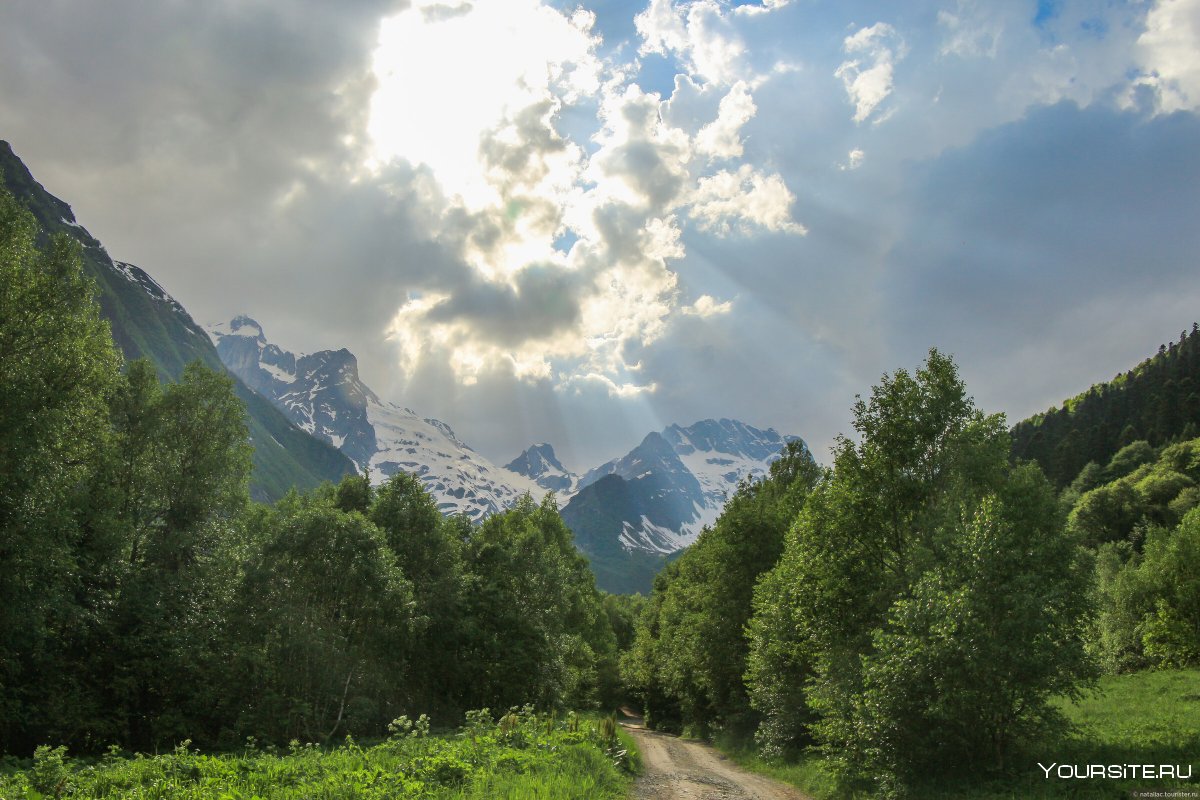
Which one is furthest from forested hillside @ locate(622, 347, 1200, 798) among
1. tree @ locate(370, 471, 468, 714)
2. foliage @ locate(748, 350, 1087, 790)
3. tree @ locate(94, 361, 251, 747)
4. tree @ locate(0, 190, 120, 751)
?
tree @ locate(0, 190, 120, 751)

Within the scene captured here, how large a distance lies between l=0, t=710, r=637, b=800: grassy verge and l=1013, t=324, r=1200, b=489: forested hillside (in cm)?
14045

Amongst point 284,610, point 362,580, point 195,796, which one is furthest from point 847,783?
point 284,610

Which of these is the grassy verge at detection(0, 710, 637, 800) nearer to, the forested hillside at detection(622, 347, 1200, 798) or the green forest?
the green forest

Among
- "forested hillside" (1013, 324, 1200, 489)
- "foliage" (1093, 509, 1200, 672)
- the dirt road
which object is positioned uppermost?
"forested hillside" (1013, 324, 1200, 489)

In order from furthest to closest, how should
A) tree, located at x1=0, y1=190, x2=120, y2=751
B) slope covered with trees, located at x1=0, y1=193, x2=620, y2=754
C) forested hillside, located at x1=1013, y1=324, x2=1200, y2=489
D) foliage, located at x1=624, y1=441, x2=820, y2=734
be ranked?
forested hillside, located at x1=1013, y1=324, x2=1200, y2=489 < foliage, located at x1=624, y1=441, x2=820, y2=734 < slope covered with trees, located at x1=0, y1=193, x2=620, y2=754 < tree, located at x1=0, y1=190, x2=120, y2=751

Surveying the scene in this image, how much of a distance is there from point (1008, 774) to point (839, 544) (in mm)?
9664

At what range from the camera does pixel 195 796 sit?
13.5m

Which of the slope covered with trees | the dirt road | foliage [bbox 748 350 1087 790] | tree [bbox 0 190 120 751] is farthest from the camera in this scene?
the slope covered with trees

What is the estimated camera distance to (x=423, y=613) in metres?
43.0

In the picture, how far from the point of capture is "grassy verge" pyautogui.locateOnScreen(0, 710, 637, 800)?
14.1 m

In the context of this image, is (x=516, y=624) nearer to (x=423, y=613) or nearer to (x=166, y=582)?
(x=423, y=613)

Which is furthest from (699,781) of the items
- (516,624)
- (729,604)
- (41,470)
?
(41,470)

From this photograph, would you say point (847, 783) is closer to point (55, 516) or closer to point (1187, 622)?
point (55, 516)

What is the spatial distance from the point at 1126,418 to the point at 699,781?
16952 cm
